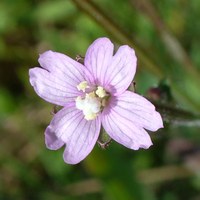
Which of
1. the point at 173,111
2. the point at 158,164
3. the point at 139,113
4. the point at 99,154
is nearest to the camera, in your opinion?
the point at 139,113

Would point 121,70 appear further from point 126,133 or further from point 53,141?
point 53,141

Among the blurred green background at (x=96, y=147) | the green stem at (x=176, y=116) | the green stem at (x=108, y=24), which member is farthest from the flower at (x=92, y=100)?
the blurred green background at (x=96, y=147)

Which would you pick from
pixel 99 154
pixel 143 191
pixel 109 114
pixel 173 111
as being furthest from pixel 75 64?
pixel 143 191

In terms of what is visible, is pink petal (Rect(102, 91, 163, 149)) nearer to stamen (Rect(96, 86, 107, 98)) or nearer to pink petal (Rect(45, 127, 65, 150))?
stamen (Rect(96, 86, 107, 98))

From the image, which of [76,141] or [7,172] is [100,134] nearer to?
[76,141]

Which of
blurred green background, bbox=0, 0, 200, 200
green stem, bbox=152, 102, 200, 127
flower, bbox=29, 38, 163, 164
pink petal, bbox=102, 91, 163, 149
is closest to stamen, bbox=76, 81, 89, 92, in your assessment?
flower, bbox=29, 38, 163, 164
